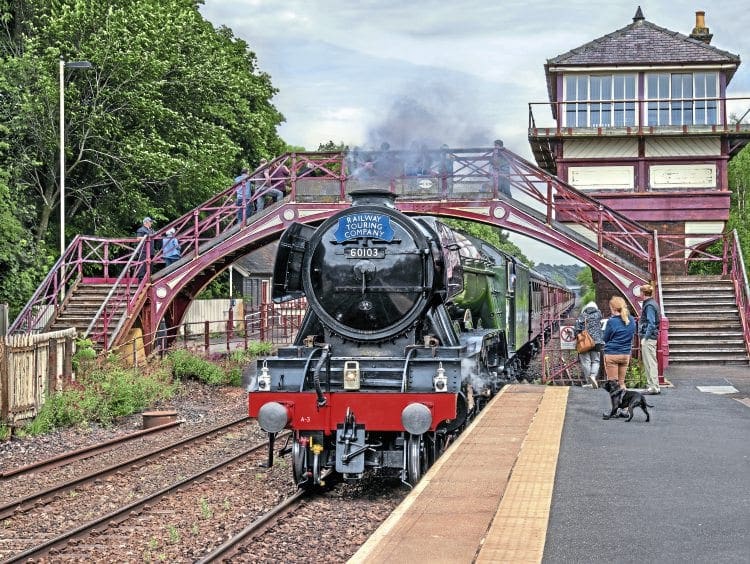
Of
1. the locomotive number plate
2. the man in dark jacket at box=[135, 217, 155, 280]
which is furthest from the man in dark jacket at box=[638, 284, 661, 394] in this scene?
the man in dark jacket at box=[135, 217, 155, 280]

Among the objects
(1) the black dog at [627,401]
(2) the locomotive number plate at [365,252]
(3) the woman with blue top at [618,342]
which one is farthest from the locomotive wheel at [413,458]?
(3) the woman with blue top at [618,342]

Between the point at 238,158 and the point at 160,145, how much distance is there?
8.42m

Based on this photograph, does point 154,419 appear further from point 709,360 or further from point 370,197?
point 709,360

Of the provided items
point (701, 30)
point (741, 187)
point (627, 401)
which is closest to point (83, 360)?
point (627, 401)

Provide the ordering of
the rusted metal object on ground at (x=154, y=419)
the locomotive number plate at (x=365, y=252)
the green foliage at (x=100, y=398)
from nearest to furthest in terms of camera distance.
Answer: the locomotive number plate at (x=365, y=252)
the green foliage at (x=100, y=398)
the rusted metal object on ground at (x=154, y=419)

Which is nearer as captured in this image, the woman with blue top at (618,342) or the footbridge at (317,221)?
the woman with blue top at (618,342)

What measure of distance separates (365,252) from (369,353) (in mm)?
1029

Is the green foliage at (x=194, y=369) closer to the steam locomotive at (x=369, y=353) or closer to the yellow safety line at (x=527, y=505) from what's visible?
the steam locomotive at (x=369, y=353)

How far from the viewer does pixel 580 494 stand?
22.2ft

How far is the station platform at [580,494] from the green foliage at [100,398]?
676 centimetres

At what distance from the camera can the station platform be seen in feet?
18.1

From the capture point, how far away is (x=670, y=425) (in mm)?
10125

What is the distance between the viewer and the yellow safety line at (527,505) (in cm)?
544

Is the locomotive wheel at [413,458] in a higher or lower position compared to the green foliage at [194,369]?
lower
